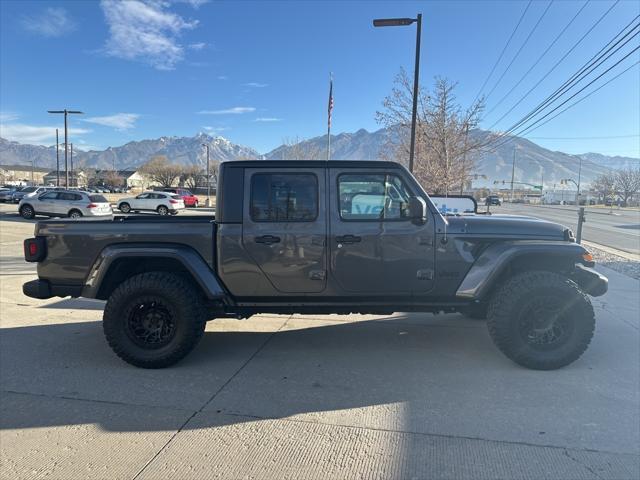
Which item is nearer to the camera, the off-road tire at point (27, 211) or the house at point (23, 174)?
the off-road tire at point (27, 211)

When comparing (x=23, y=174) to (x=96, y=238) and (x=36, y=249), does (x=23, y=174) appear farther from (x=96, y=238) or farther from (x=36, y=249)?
(x=96, y=238)

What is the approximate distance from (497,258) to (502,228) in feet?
1.07

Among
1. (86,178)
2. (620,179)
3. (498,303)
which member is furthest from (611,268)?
(86,178)

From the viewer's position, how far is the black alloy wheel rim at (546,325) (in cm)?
403

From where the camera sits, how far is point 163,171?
287ft

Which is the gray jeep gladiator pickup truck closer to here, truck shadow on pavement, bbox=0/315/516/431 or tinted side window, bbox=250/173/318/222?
tinted side window, bbox=250/173/318/222

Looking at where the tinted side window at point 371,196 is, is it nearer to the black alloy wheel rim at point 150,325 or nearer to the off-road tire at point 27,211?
the black alloy wheel rim at point 150,325

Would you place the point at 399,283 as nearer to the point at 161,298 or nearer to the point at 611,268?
the point at 161,298

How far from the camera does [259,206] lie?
4.13 metres

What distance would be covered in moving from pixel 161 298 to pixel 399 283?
7.33 ft

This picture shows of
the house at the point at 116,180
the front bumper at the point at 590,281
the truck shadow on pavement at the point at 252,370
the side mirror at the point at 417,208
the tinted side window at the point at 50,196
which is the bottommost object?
the truck shadow on pavement at the point at 252,370

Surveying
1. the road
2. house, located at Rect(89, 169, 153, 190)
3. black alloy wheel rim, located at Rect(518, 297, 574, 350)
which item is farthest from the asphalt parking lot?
house, located at Rect(89, 169, 153, 190)

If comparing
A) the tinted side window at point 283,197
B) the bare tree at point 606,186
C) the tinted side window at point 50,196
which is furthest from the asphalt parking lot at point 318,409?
the bare tree at point 606,186

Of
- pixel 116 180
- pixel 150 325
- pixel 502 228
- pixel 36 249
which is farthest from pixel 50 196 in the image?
pixel 116 180
